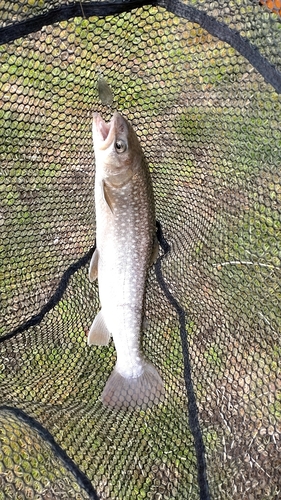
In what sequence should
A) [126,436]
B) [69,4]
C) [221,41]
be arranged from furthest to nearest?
[126,436], [221,41], [69,4]

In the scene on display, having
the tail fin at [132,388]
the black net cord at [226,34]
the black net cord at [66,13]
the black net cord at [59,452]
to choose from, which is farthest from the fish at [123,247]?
the black net cord at [226,34]

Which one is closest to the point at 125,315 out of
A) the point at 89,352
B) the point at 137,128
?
the point at 89,352

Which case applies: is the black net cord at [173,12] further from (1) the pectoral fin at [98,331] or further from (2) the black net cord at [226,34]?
(1) the pectoral fin at [98,331]

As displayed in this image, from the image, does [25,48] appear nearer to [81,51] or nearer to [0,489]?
A: [81,51]

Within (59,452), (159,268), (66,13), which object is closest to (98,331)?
(59,452)

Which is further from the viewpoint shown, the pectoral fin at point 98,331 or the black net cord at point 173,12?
the pectoral fin at point 98,331
